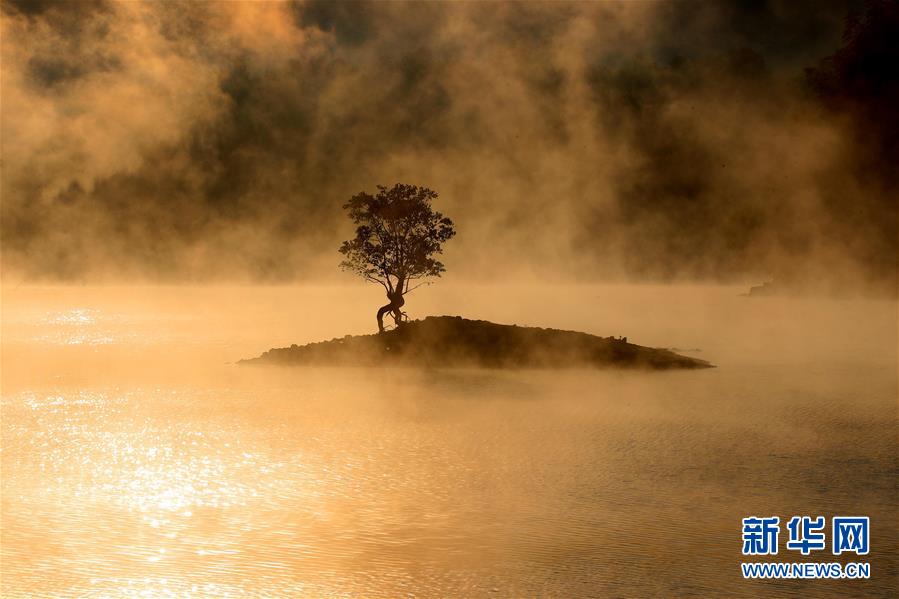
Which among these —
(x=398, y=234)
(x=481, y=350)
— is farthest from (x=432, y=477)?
(x=398, y=234)

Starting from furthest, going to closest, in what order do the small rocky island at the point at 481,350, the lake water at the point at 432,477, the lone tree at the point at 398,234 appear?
the lone tree at the point at 398,234 < the small rocky island at the point at 481,350 < the lake water at the point at 432,477

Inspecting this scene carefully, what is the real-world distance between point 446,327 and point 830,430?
2123 cm

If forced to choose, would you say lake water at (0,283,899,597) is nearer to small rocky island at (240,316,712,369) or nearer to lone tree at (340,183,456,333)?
small rocky island at (240,316,712,369)

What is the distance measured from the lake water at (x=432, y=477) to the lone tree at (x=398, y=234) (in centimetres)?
629

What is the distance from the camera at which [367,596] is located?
46.2ft

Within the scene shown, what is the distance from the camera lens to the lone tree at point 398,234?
48.3 meters

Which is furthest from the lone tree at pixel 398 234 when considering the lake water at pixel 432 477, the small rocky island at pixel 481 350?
the lake water at pixel 432 477

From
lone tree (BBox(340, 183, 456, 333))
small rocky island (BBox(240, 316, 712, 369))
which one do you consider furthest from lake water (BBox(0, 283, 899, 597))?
lone tree (BBox(340, 183, 456, 333))

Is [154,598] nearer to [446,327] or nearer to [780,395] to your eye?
[780,395]

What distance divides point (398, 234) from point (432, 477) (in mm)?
27837

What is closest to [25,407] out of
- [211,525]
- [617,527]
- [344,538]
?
[211,525]

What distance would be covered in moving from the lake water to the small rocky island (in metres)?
1.82

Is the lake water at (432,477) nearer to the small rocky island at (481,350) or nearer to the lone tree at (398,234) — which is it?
the small rocky island at (481,350)

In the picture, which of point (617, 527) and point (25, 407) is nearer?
point (617, 527)
